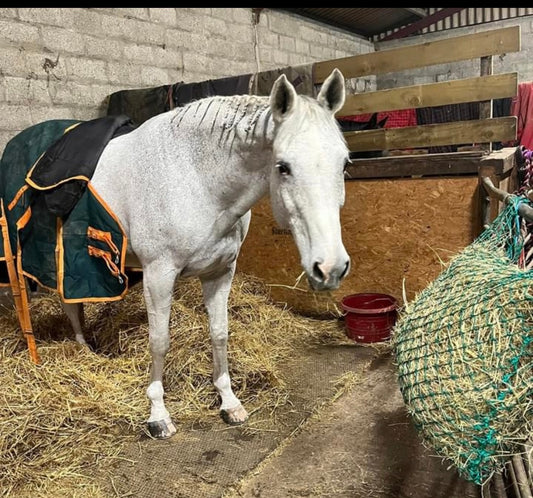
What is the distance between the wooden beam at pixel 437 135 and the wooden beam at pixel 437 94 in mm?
128

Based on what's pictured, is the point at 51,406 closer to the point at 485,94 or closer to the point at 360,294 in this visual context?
the point at 360,294

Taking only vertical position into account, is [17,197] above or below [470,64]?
below

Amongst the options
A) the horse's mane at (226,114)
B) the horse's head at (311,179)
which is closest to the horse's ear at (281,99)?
the horse's head at (311,179)

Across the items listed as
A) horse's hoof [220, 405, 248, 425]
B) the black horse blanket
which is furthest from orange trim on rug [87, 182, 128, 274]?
horse's hoof [220, 405, 248, 425]

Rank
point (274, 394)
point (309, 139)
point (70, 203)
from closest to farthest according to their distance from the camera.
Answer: point (309, 139) < point (70, 203) < point (274, 394)

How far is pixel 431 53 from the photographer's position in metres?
2.57

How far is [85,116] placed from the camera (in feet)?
12.6

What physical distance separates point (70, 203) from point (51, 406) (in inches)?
36.2

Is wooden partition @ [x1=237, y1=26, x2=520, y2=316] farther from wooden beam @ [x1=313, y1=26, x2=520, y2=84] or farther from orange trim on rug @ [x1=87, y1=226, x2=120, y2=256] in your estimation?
orange trim on rug @ [x1=87, y1=226, x2=120, y2=256]

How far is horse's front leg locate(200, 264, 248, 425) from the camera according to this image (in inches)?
79.2

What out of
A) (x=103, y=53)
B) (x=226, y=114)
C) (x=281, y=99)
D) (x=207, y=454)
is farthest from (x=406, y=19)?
(x=207, y=454)

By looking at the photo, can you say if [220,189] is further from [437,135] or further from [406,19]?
[406,19]

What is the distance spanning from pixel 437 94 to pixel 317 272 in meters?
1.79
